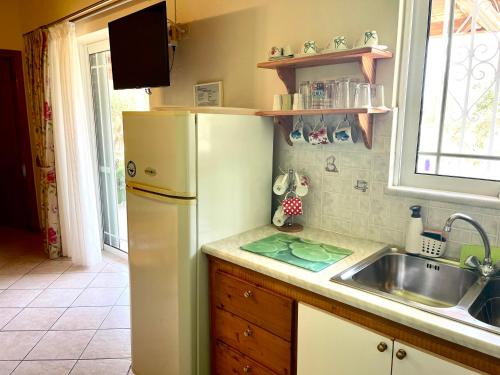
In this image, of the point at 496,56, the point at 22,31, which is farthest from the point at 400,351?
the point at 22,31

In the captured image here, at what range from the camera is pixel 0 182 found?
5.09 metres

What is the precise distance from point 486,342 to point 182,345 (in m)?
1.30

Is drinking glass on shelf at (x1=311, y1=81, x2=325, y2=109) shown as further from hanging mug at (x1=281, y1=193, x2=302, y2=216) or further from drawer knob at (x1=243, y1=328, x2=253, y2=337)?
drawer knob at (x1=243, y1=328, x2=253, y2=337)

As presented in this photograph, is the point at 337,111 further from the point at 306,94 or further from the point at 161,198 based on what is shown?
the point at 161,198

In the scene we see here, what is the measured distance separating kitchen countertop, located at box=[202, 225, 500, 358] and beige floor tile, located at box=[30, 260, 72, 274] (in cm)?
248

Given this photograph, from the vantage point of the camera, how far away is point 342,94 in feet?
5.64

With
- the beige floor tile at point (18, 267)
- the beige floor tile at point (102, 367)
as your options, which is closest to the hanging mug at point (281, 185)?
the beige floor tile at point (102, 367)

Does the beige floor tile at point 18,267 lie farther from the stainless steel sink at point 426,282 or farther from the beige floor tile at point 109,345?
the stainless steel sink at point 426,282

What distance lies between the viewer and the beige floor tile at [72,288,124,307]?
299cm

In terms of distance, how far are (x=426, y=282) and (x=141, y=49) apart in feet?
7.06

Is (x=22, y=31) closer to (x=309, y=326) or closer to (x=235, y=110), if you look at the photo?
(x=235, y=110)

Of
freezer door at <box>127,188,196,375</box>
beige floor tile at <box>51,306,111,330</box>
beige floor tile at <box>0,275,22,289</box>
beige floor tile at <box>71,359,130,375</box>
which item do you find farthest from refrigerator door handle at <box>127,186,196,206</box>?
beige floor tile at <box>0,275,22,289</box>

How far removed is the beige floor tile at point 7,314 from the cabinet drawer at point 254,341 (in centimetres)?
181

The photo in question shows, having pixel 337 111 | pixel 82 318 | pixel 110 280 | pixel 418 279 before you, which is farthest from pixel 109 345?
pixel 337 111
